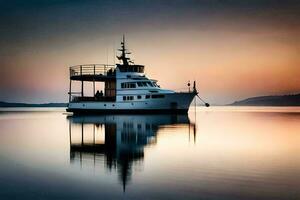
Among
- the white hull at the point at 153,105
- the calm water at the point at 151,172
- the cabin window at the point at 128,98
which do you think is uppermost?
the cabin window at the point at 128,98

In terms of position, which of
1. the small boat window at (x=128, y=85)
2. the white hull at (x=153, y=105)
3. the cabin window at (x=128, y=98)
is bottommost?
the white hull at (x=153, y=105)

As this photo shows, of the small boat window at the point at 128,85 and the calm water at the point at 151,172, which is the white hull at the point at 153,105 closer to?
the small boat window at the point at 128,85

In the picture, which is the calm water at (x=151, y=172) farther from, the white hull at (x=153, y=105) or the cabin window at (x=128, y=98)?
the cabin window at (x=128, y=98)

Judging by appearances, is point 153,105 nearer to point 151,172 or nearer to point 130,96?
point 130,96

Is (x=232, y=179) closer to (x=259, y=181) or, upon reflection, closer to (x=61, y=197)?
(x=259, y=181)

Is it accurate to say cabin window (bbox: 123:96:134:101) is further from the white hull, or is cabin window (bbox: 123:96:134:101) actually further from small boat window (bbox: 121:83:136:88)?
small boat window (bbox: 121:83:136:88)

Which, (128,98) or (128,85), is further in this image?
(128,98)

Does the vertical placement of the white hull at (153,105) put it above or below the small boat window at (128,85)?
below

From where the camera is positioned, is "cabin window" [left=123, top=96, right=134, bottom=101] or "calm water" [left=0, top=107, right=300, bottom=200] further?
"cabin window" [left=123, top=96, right=134, bottom=101]

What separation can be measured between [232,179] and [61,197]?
505 cm

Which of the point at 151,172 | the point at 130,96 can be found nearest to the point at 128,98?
the point at 130,96

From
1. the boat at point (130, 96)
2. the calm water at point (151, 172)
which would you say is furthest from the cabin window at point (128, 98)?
the calm water at point (151, 172)

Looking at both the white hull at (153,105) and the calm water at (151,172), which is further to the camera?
the white hull at (153,105)

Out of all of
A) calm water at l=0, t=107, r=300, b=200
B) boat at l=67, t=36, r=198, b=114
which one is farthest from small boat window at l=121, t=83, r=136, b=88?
calm water at l=0, t=107, r=300, b=200
